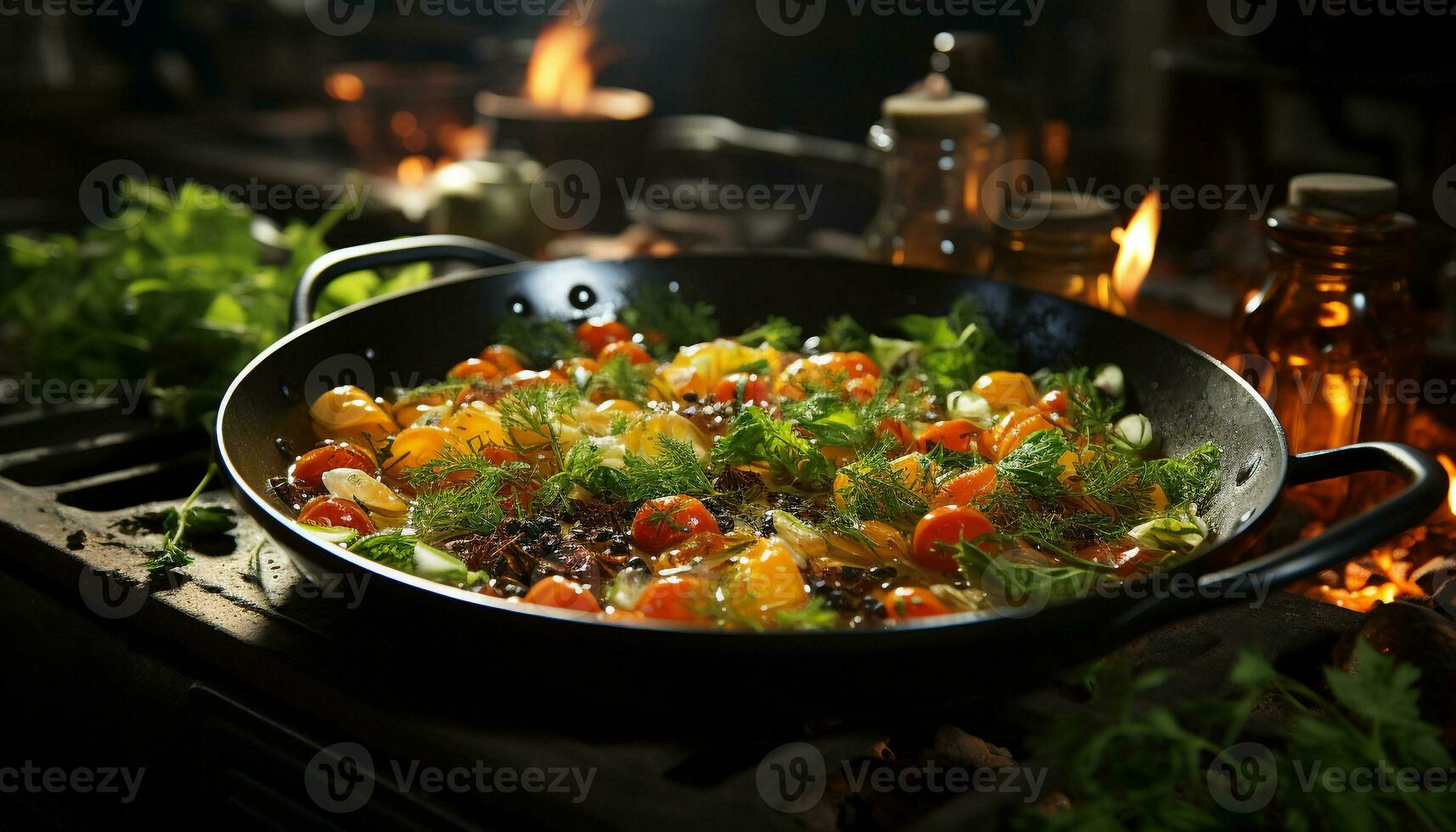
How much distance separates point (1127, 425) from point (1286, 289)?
44cm

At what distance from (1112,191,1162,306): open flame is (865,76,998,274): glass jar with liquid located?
389 millimetres

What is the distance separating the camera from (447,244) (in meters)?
2.49

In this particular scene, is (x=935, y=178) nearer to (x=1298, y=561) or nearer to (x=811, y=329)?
(x=811, y=329)

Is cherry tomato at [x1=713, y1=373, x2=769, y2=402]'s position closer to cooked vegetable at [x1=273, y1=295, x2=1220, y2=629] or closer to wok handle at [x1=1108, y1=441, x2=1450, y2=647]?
cooked vegetable at [x1=273, y1=295, x2=1220, y2=629]

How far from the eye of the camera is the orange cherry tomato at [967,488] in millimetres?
1755

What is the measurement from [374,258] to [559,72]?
2825 mm

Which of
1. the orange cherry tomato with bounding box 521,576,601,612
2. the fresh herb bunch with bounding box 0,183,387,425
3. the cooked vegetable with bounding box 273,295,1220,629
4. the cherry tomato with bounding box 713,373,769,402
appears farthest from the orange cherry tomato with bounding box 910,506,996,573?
the fresh herb bunch with bounding box 0,183,387,425

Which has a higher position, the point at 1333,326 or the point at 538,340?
the point at 1333,326

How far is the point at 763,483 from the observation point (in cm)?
193

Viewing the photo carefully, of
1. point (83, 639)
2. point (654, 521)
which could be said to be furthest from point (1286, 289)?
point (83, 639)

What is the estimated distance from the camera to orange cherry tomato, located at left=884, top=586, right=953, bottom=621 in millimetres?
1390

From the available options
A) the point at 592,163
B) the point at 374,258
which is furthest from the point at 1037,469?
the point at 592,163

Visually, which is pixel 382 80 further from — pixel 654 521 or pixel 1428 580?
pixel 1428 580

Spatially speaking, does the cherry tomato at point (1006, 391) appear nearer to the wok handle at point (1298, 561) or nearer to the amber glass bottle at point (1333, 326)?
the amber glass bottle at point (1333, 326)
